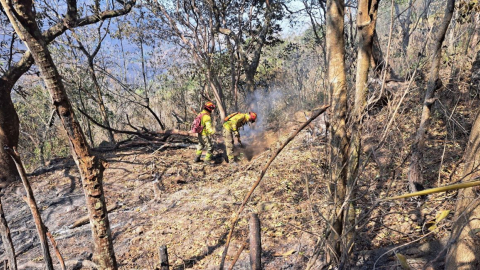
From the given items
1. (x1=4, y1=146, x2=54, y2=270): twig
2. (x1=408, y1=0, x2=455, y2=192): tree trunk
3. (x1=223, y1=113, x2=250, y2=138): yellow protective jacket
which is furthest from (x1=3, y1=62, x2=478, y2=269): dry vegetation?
(x1=4, y1=146, x2=54, y2=270): twig

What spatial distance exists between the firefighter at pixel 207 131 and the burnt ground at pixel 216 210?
36cm

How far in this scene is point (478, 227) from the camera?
1.83 m

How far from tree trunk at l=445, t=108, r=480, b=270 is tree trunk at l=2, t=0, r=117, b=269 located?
2694 mm

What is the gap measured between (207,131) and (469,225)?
228 inches

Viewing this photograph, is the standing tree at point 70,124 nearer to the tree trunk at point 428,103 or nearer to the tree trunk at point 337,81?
the tree trunk at point 337,81

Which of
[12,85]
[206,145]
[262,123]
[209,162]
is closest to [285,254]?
[209,162]

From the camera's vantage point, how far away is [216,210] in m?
5.43

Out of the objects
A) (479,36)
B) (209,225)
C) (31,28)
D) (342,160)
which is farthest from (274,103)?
(31,28)

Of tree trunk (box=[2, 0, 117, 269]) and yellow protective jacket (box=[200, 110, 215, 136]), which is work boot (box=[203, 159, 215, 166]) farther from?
tree trunk (box=[2, 0, 117, 269])

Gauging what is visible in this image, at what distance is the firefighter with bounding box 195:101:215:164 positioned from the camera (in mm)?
7094

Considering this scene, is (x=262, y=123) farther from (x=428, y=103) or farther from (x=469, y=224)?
(x=469, y=224)

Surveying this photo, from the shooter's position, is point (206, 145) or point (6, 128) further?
point (206, 145)

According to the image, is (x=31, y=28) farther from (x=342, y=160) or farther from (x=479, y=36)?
(x=479, y=36)

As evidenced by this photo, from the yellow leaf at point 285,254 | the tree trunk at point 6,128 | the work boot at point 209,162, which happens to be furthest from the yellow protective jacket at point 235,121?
the tree trunk at point 6,128
